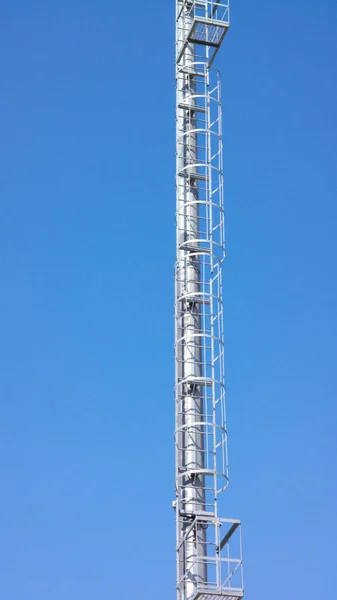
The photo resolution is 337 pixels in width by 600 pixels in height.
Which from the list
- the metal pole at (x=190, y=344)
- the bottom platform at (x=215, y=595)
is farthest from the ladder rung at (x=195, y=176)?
the bottom platform at (x=215, y=595)

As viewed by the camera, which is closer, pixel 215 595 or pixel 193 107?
pixel 215 595

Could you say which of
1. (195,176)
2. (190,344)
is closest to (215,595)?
(190,344)

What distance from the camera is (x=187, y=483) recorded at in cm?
5009

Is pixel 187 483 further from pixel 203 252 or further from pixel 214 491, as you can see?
pixel 203 252

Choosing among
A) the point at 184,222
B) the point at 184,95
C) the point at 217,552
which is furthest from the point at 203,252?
the point at 217,552

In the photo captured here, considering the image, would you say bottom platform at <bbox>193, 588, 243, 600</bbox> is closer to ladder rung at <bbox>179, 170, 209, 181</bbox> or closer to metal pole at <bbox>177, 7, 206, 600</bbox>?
metal pole at <bbox>177, 7, 206, 600</bbox>

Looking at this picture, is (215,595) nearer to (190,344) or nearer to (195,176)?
(190,344)

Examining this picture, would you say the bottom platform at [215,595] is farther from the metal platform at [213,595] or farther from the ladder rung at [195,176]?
the ladder rung at [195,176]

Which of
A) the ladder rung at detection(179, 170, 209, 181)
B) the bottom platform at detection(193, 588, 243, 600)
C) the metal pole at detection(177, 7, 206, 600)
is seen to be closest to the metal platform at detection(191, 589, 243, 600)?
the bottom platform at detection(193, 588, 243, 600)

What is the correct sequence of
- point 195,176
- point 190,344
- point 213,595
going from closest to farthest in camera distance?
point 213,595 < point 190,344 < point 195,176

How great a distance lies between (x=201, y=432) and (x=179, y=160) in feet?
47.0

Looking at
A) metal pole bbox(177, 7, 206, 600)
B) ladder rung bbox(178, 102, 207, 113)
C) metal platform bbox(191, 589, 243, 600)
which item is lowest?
metal platform bbox(191, 589, 243, 600)

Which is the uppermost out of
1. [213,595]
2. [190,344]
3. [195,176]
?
[195,176]

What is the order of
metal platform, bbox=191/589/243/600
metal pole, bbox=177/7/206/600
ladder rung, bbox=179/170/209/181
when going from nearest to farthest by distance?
metal platform, bbox=191/589/243/600, metal pole, bbox=177/7/206/600, ladder rung, bbox=179/170/209/181
